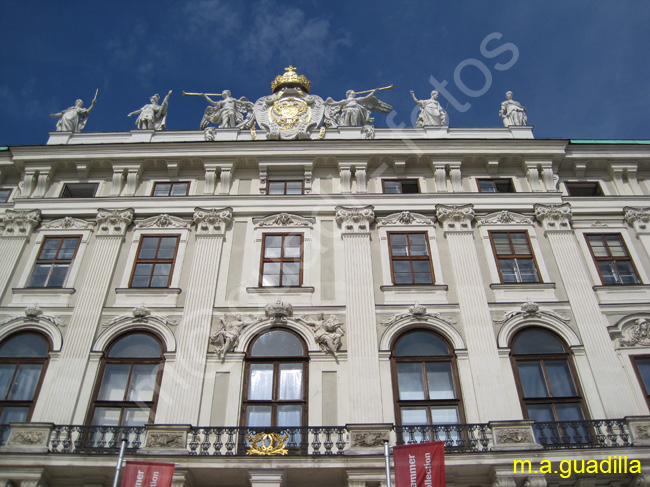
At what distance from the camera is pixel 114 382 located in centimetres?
1723

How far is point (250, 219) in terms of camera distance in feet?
69.2

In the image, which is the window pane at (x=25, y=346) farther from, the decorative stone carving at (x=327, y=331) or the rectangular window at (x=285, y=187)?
the rectangular window at (x=285, y=187)

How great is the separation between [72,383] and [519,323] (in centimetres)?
1261

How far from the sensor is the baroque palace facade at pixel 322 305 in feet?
50.3

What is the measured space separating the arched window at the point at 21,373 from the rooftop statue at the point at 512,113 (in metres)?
17.9

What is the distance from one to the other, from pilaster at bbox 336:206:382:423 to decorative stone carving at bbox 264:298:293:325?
179cm

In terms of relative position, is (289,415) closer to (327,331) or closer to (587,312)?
(327,331)

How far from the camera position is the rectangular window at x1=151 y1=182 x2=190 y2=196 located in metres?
22.1

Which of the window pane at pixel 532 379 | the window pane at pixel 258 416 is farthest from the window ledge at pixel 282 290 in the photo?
the window pane at pixel 532 379

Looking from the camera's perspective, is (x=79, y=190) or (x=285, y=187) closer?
(x=285, y=187)

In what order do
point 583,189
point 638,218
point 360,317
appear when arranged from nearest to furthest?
point 360,317
point 638,218
point 583,189

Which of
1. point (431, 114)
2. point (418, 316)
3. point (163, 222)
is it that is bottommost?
point (418, 316)

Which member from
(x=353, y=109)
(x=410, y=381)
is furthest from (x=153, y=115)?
(x=410, y=381)

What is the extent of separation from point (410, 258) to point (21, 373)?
1192 centimetres
